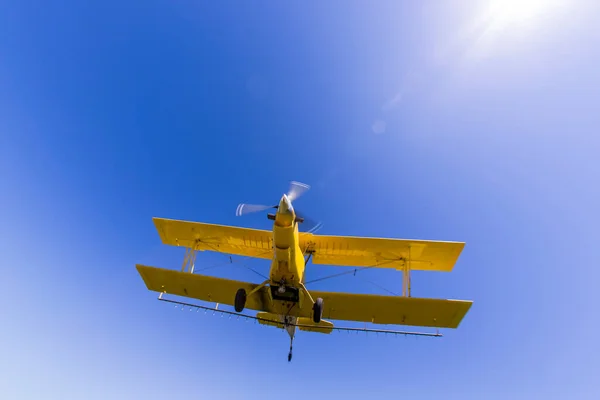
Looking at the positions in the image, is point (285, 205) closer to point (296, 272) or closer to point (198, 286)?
point (296, 272)

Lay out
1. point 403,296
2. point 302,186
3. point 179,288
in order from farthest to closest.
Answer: point 179,288 < point 403,296 < point 302,186

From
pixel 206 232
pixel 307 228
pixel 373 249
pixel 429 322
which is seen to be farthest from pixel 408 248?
pixel 206 232

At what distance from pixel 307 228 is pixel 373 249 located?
437cm

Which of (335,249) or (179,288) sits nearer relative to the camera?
(179,288)

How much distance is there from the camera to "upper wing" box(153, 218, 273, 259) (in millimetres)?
15153

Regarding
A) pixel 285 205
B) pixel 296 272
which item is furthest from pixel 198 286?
pixel 285 205

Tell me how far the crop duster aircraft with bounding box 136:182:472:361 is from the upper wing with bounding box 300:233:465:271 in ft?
0.13

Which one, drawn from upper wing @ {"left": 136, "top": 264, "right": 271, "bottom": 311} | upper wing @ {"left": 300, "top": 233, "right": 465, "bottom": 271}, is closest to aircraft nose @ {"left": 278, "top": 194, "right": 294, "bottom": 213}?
upper wing @ {"left": 300, "top": 233, "right": 465, "bottom": 271}

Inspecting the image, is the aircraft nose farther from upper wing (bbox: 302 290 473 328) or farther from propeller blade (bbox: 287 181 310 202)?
upper wing (bbox: 302 290 473 328)

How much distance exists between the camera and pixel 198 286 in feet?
46.2

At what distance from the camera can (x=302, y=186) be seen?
12.1 m

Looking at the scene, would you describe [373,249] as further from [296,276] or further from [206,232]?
[206,232]

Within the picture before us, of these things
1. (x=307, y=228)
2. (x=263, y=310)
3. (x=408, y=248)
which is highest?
(x=408, y=248)

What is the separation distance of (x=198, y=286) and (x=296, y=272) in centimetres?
490
